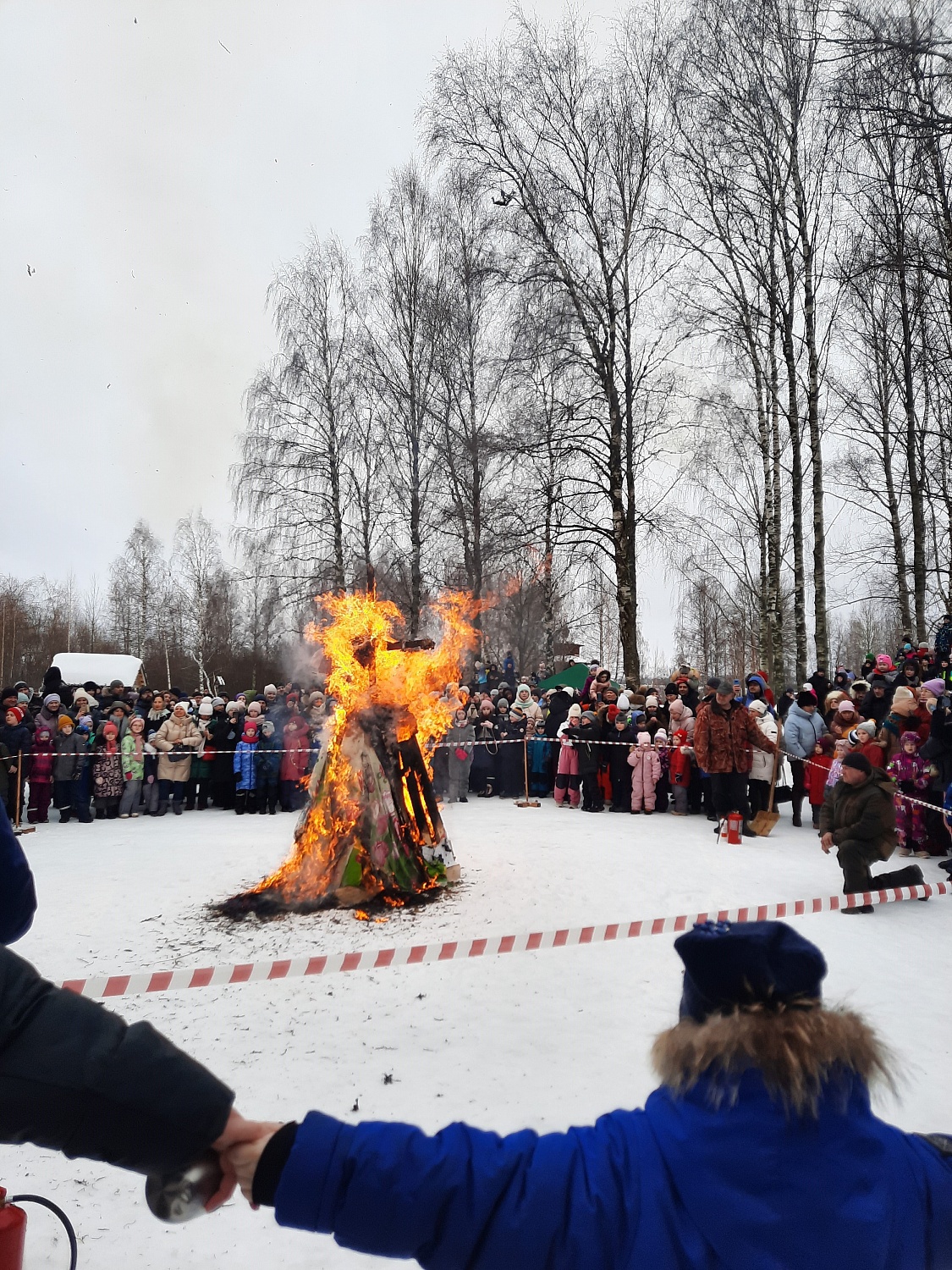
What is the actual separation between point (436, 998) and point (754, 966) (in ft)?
14.6

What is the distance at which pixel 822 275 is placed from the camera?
17109 mm

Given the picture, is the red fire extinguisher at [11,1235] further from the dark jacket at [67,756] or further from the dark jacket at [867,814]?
the dark jacket at [67,756]

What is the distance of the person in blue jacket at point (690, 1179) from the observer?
4.31 ft

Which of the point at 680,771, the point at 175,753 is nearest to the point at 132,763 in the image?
the point at 175,753

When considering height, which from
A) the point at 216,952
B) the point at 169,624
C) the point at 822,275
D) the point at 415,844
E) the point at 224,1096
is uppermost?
the point at 822,275

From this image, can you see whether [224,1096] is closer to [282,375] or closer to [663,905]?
[663,905]

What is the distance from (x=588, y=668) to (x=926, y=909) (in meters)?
11.9

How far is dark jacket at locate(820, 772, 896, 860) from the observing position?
7.26 metres

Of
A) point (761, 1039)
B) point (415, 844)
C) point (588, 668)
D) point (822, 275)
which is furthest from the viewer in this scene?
point (588, 668)

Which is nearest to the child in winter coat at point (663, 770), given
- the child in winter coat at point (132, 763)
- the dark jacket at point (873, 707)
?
the dark jacket at point (873, 707)

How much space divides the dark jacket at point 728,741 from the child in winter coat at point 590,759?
2.44 m

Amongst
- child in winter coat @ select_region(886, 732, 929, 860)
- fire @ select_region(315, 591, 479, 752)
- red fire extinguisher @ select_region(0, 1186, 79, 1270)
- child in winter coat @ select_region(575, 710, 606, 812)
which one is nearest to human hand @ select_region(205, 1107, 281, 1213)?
red fire extinguisher @ select_region(0, 1186, 79, 1270)

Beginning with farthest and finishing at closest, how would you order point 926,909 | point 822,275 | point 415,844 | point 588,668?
point 588,668 < point 822,275 < point 415,844 < point 926,909

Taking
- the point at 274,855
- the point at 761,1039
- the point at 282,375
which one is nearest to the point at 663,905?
the point at 274,855
